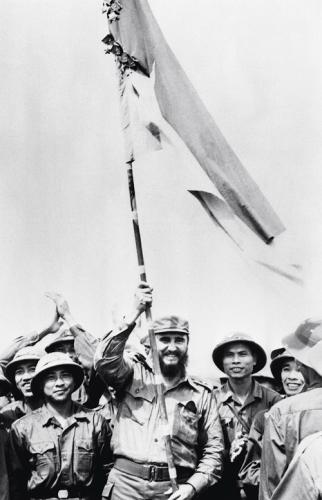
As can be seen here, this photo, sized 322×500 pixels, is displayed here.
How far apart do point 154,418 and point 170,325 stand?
2.54 ft

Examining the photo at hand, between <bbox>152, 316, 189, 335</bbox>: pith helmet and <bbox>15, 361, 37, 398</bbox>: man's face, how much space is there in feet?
5.85

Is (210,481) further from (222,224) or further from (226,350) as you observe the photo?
(222,224)

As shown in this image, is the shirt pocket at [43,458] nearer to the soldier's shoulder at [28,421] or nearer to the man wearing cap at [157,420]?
the soldier's shoulder at [28,421]

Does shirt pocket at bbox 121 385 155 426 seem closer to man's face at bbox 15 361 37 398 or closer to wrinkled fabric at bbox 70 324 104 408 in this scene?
wrinkled fabric at bbox 70 324 104 408

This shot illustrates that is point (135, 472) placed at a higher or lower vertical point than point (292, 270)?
lower

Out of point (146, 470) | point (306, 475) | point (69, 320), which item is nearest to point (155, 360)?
point (146, 470)

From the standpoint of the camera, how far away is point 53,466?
581cm

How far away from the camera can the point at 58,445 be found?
592 centimetres

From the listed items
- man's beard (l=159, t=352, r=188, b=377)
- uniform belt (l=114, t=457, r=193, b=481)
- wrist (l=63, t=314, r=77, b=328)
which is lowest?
uniform belt (l=114, t=457, r=193, b=481)

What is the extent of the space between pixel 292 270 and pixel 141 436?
5.84 feet

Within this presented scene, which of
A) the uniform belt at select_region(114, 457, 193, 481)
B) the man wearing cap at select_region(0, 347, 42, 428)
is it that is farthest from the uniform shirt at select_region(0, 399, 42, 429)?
the uniform belt at select_region(114, 457, 193, 481)

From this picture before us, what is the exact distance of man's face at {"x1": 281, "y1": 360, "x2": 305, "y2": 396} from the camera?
7344 mm

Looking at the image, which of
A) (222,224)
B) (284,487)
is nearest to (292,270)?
(222,224)

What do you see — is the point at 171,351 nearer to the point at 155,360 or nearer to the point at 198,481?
the point at 155,360
